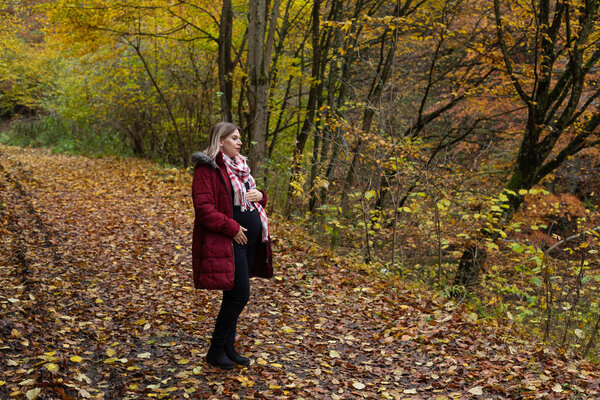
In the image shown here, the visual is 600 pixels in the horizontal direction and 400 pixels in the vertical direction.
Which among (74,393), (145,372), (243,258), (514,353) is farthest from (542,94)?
(74,393)

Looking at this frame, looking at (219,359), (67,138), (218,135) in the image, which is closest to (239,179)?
(218,135)

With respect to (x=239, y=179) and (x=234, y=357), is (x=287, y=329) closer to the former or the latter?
(x=234, y=357)

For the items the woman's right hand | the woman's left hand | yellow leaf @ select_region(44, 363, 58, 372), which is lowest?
yellow leaf @ select_region(44, 363, 58, 372)

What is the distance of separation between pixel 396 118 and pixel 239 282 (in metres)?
8.88

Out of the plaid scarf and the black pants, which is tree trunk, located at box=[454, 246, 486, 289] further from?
the plaid scarf

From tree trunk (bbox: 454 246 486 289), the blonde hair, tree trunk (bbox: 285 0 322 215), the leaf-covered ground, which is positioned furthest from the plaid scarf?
tree trunk (bbox: 285 0 322 215)

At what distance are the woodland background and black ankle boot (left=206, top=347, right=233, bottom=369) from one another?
331cm

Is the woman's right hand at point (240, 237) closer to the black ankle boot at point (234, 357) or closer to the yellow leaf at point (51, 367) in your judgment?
the black ankle boot at point (234, 357)

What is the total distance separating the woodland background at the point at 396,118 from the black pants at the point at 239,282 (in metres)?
3.10

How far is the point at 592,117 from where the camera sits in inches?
329

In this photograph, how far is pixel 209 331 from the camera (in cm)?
496

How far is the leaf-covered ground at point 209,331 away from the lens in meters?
3.82

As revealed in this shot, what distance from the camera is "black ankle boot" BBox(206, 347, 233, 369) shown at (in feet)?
13.2

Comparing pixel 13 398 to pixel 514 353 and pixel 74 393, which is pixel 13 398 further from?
pixel 514 353
